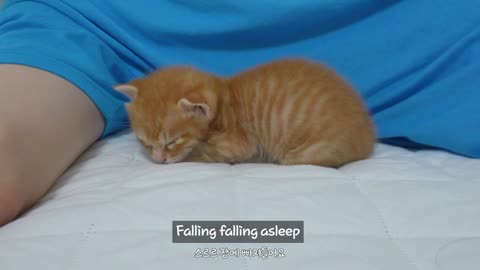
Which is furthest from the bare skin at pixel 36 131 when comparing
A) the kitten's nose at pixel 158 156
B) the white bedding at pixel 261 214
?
the kitten's nose at pixel 158 156

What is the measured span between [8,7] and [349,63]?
2.87 feet

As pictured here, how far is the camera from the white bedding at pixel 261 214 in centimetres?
66

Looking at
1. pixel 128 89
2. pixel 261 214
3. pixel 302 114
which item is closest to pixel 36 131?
pixel 128 89

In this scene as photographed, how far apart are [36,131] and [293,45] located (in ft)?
2.25

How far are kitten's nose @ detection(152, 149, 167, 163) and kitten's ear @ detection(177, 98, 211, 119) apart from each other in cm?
11

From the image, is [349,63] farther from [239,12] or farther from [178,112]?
[178,112]

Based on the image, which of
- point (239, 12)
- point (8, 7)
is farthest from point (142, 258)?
point (8, 7)

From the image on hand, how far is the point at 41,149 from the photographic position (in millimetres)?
869

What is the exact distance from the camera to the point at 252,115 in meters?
1.14

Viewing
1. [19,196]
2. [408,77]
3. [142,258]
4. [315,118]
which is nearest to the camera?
[142,258]

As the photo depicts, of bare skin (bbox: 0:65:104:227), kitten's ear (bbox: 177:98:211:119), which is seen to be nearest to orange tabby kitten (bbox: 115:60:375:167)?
kitten's ear (bbox: 177:98:211:119)

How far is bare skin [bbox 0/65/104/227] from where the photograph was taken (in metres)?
0.79

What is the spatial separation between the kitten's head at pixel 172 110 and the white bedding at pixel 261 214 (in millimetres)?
131

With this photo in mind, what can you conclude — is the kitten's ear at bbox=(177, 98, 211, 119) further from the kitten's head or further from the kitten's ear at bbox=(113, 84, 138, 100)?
the kitten's ear at bbox=(113, 84, 138, 100)
